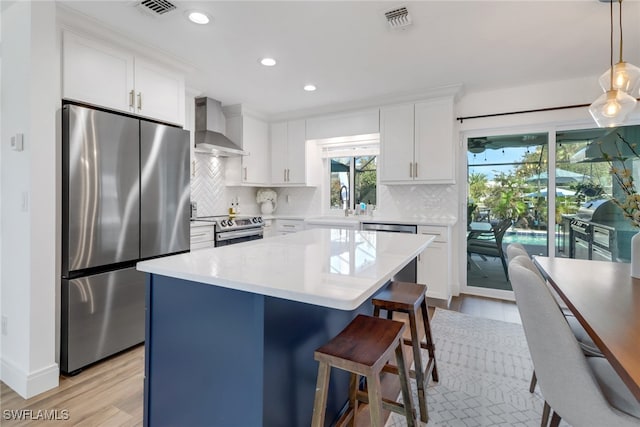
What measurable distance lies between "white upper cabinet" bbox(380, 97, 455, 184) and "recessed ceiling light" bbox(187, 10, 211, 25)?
7.63 ft

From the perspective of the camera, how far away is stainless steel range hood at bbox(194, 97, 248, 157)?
12.3 ft

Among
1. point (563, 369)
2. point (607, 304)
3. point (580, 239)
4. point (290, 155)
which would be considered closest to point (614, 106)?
point (607, 304)

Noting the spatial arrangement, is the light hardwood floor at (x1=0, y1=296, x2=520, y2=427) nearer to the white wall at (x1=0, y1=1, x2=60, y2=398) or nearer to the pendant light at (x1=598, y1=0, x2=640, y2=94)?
the white wall at (x1=0, y1=1, x2=60, y2=398)

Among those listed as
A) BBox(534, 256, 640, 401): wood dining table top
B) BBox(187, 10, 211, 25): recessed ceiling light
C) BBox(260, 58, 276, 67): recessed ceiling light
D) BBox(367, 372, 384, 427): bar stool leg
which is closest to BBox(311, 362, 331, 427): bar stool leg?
BBox(367, 372, 384, 427): bar stool leg

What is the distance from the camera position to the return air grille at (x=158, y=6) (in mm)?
2023

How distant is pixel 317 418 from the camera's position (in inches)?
45.4

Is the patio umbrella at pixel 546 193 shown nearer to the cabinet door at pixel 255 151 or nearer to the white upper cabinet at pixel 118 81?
the cabinet door at pixel 255 151

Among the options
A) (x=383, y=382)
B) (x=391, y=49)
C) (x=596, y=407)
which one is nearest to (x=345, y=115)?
(x=391, y=49)

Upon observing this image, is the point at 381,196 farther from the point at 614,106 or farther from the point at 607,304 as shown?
the point at 607,304

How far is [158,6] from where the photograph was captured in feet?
6.77

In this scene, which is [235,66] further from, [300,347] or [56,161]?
[300,347]

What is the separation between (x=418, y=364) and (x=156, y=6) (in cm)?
270

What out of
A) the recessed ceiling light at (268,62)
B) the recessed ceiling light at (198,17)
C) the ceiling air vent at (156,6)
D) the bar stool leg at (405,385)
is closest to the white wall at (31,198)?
the ceiling air vent at (156,6)

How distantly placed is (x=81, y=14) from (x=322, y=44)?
1.69 metres
